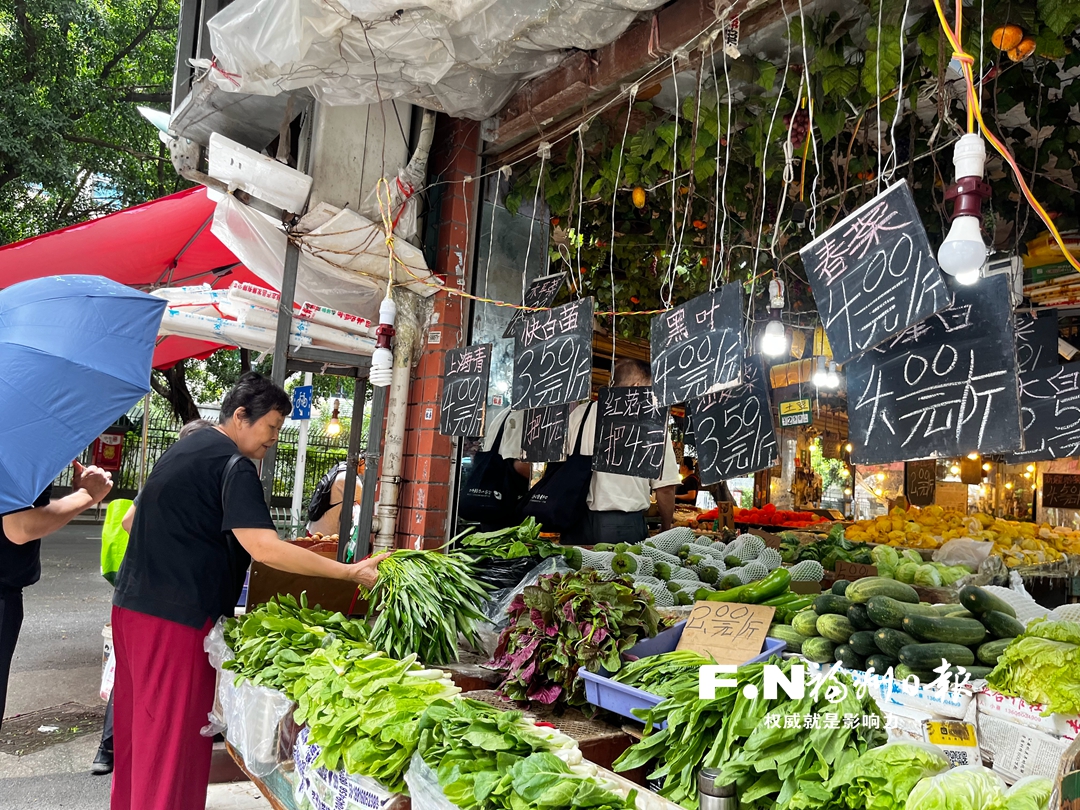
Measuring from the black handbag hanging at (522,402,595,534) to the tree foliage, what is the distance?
10.6 meters

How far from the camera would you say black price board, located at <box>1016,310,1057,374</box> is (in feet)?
14.1

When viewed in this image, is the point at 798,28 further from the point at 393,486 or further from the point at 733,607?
the point at 393,486

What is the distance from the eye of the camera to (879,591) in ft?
8.85

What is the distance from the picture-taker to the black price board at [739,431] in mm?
3404

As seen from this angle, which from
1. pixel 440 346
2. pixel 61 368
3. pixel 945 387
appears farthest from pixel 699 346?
pixel 61 368

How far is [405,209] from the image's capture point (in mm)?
4527

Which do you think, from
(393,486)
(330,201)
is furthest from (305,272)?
(393,486)

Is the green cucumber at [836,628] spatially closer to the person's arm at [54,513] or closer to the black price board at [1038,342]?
the black price board at [1038,342]

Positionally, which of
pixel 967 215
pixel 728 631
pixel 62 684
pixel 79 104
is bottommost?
pixel 62 684

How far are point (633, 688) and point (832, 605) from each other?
855mm

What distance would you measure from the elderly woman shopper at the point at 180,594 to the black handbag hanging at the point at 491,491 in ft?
6.97

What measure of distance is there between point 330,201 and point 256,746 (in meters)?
2.92

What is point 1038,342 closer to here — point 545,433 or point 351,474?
point 545,433

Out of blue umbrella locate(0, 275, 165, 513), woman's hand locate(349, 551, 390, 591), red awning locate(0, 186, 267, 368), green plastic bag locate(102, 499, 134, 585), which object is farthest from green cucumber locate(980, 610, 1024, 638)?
red awning locate(0, 186, 267, 368)
